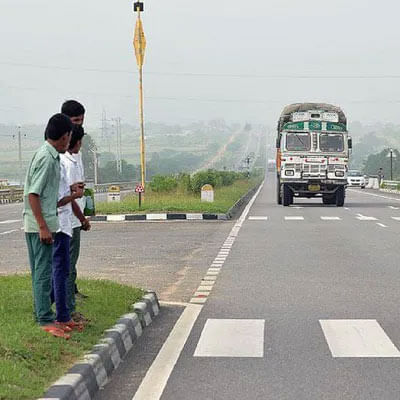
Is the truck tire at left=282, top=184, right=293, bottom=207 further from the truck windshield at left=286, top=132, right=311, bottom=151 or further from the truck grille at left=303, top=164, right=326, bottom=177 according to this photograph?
the truck windshield at left=286, top=132, right=311, bottom=151

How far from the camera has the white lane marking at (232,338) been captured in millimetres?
7970

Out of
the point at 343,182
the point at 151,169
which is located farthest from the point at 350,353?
the point at 151,169

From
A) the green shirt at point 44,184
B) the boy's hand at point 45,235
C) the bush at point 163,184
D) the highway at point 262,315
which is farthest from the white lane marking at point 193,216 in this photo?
the boy's hand at point 45,235

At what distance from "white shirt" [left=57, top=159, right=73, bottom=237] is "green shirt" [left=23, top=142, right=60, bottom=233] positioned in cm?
39

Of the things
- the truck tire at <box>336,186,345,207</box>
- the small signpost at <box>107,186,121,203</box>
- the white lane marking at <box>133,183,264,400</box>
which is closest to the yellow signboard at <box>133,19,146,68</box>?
the small signpost at <box>107,186,121,203</box>

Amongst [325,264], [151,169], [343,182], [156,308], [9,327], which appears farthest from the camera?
[151,169]

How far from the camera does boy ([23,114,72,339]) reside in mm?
7527

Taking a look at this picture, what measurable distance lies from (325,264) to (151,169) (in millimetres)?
143237

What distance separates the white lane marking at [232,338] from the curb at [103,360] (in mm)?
631

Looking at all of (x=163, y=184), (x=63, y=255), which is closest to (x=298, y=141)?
(x=163, y=184)

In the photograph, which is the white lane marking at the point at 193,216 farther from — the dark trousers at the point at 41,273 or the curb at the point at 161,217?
the dark trousers at the point at 41,273

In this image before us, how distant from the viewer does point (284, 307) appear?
35.0 feet

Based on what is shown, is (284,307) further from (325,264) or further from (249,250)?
(249,250)

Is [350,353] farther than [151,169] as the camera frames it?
No
